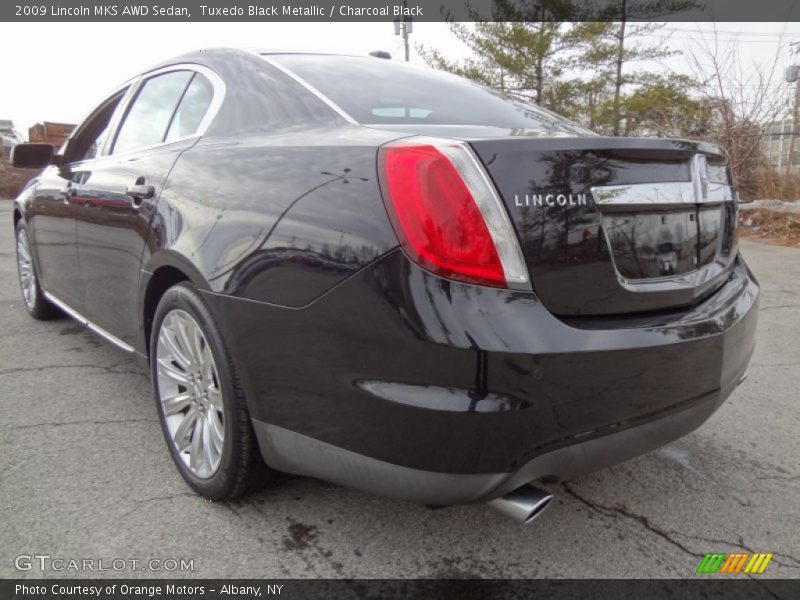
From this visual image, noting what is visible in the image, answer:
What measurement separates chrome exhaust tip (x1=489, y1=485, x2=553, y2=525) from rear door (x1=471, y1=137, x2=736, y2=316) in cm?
47

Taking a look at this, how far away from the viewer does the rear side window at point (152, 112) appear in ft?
8.91

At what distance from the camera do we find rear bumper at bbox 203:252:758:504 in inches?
56.9

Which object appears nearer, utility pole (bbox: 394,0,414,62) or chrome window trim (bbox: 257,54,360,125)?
chrome window trim (bbox: 257,54,360,125)

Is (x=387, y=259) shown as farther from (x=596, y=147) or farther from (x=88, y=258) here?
(x=88, y=258)

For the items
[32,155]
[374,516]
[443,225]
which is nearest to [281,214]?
[443,225]

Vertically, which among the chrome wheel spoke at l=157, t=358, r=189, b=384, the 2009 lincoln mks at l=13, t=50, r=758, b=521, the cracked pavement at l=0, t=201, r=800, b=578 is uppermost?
the 2009 lincoln mks at l=13, t=50, r=758, b=521

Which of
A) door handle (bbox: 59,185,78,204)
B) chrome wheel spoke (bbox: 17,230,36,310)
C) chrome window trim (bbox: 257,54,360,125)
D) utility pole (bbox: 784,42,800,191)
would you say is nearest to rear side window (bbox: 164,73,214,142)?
chrome window trim (bbox: 257,54,360,125)

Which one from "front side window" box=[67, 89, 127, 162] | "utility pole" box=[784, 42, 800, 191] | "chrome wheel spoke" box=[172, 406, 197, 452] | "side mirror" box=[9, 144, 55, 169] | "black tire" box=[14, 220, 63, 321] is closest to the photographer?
"chrome wheel spoke" box=[172, 406, 197, 452]

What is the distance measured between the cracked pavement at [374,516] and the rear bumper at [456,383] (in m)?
0.33

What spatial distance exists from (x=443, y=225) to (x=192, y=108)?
155cm

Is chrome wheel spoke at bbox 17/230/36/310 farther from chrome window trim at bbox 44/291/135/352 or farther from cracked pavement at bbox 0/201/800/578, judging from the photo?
cracked pavement at bbox 0/201/800/578

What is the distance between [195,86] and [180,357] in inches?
45.0

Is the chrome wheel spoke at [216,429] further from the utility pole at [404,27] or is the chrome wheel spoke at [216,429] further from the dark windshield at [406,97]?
the utility pole at [404,27]

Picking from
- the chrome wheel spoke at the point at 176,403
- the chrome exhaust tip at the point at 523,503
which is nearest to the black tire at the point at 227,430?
the chrome wheel spoke at the point at 176,403
